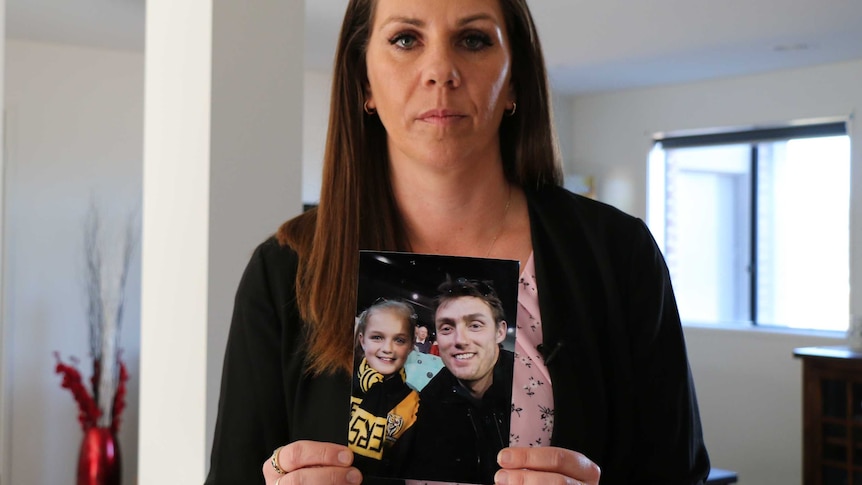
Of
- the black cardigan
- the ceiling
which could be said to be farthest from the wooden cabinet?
the black cardigan

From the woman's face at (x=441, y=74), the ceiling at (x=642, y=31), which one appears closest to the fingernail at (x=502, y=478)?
the woman's face at (x=441, y=74)

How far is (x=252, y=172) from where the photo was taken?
2.17m

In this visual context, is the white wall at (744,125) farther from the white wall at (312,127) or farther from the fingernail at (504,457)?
the fingernail at (504,457)

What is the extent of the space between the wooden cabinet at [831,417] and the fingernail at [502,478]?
4.44 meters

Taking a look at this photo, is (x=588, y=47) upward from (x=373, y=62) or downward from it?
upward

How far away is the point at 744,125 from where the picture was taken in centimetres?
644

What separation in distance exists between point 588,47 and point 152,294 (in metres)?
3.75

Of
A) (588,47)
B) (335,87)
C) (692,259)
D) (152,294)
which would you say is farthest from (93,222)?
(335,87)

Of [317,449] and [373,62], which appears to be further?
[373,62]

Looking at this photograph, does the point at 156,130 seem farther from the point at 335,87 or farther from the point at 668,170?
the point at 668,170

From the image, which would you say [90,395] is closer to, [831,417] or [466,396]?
[831,417]

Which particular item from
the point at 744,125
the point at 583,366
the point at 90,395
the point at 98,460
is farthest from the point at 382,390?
the point at 744,125

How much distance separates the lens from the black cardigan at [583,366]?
110 centimetres

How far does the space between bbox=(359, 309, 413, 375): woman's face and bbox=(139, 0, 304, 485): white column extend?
46.2 inches
